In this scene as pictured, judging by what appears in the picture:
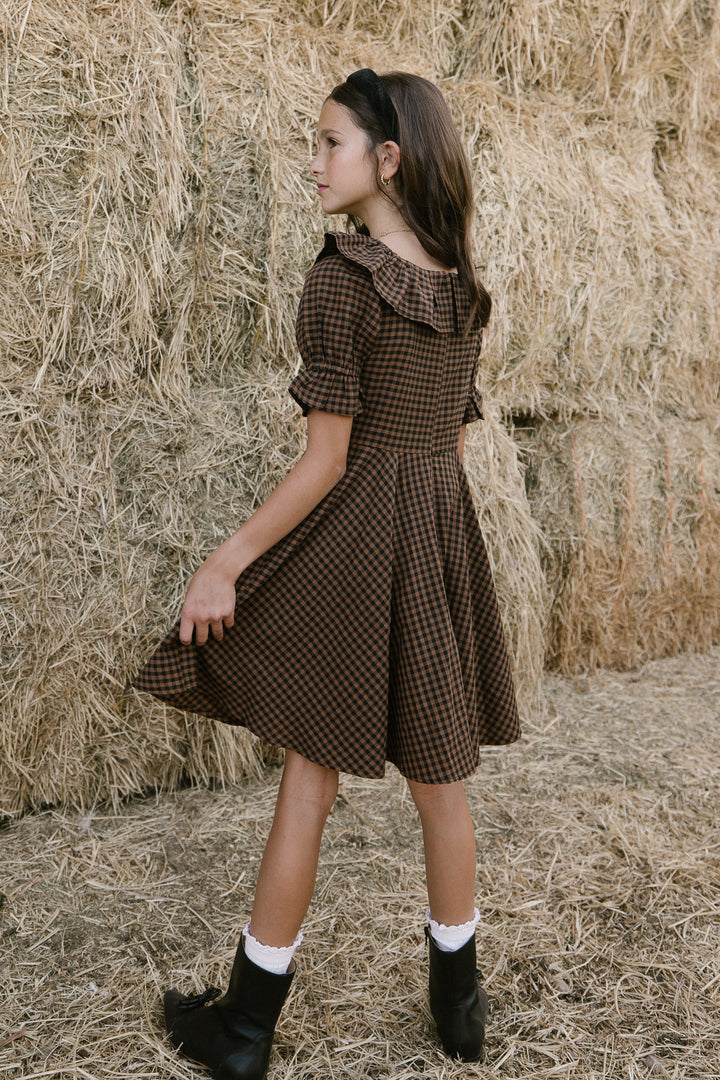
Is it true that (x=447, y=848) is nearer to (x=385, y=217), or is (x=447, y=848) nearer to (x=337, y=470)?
(x=337, y=470)

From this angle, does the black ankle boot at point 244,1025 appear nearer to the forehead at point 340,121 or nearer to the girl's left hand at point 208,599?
the girl's left hand at point 208,599

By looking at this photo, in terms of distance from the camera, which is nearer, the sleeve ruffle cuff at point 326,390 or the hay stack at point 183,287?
the sleeve ruffle cuff at point 326,390

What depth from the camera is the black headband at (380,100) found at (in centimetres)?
133

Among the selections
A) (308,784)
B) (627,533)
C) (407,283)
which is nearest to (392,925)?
(308,784)

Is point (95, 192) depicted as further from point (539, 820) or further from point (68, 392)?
point (539, 820)

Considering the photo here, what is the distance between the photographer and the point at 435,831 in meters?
1.41

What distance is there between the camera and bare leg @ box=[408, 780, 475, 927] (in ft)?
4.61

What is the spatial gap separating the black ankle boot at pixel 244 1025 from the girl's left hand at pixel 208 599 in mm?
481

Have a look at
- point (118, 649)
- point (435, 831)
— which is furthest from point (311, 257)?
point (435, 831)

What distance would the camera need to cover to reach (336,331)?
126 cm

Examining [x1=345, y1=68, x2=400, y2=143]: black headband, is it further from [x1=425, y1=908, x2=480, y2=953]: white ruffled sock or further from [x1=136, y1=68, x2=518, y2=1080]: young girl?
[x1=425, y1=908, x2=480, y2=953]: white ruffled sock

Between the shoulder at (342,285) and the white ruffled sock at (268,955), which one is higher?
the shoulder at (342,285)

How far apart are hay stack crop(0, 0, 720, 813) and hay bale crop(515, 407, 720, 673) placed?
209mm

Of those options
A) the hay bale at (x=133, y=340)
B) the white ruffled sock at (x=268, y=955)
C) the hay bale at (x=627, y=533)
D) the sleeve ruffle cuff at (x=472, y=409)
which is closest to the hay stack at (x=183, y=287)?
the hay bale at (x=133, y=340)
